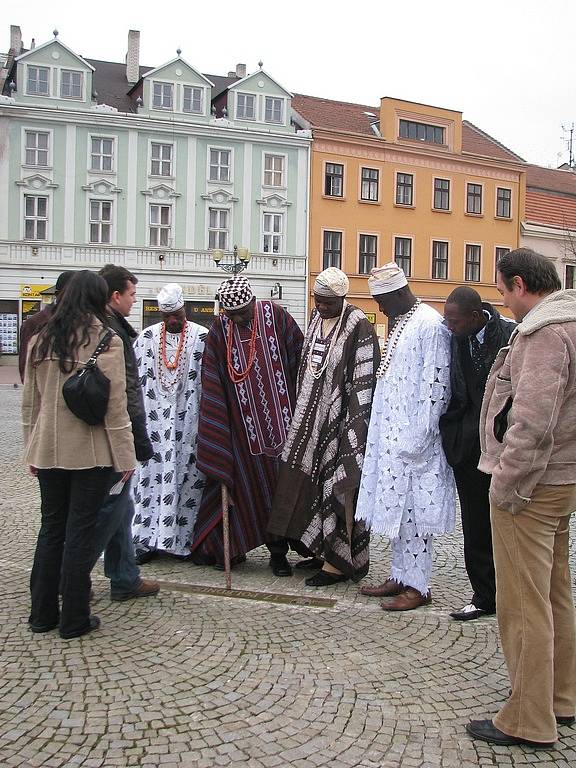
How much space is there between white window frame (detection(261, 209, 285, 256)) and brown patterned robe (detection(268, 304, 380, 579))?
27.4 meters

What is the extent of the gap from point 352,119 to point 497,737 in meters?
34.4

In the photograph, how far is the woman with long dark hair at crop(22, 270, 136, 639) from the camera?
364 centimetres

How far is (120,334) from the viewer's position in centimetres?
407

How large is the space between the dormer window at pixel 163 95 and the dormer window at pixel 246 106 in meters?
2.75

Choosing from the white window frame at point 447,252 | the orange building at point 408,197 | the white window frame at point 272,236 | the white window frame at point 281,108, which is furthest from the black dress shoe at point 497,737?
the white window frame at point 447,252

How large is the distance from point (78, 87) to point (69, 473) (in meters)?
28.8

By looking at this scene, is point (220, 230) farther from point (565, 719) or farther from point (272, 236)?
point (565, 719)

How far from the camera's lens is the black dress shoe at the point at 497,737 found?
2.77 metres

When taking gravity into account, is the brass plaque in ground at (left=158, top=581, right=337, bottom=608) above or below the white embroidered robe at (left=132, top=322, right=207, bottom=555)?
below

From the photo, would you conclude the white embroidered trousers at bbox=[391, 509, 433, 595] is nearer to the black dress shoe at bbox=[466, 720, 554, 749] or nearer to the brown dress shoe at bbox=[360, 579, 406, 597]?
the brown dress shoe at bbox=[360, 579, 406, 597]

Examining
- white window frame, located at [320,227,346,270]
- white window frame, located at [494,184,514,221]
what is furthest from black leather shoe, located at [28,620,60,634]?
white window frame, located at [494,184,514,221]

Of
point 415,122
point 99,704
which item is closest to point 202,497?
point 99,704

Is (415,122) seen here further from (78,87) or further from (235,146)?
(78,87)

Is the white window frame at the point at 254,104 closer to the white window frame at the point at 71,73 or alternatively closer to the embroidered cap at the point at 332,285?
the white window frame at the point at 71,73
